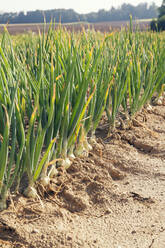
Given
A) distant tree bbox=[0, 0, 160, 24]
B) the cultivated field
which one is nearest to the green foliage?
the cultivated field

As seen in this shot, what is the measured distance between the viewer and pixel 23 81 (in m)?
1.35

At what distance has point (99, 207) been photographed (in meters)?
1.27

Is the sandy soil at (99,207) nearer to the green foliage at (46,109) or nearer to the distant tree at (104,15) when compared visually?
the green foliage at (46,109)

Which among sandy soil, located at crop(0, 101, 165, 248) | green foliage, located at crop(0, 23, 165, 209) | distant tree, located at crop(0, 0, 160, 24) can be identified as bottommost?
sandy soil, located at crop(0, 101, 165, 248)

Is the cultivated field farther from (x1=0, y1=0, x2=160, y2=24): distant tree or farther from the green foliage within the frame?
(x1=0, y1=0, x2=160, y2=24): distant tree

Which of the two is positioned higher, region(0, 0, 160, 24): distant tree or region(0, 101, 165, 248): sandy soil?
region(0, 0, 160, 24): distant tree

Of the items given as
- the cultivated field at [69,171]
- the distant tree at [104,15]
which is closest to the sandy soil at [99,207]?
the cultivated field at [69,171]

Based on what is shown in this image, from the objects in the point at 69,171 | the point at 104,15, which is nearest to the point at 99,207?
the point at 69,171

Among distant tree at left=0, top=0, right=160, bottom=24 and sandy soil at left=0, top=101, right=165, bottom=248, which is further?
distant tree at left=0, top=0, right=160, bottom=24

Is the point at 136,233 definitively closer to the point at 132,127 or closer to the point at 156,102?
the point at 132,127

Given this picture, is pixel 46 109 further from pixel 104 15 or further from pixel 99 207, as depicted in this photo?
pixel 104 15

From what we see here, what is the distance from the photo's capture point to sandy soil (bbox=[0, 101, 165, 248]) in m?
1.08

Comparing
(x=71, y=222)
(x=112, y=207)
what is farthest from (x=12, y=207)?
(x=112, y=207)

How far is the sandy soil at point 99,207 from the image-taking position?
3.54 ft
